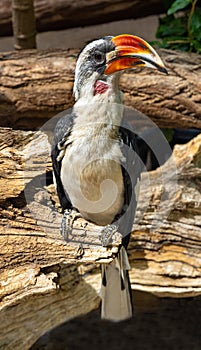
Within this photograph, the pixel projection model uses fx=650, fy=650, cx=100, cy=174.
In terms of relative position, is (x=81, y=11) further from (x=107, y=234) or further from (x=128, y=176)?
(x=107, y=234)

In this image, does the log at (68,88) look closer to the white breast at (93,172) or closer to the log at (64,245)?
the log at (64,245)

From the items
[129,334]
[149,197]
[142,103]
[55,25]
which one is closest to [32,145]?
[149,197]

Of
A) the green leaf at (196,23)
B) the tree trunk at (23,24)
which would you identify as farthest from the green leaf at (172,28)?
the tree trunk at (23,24)

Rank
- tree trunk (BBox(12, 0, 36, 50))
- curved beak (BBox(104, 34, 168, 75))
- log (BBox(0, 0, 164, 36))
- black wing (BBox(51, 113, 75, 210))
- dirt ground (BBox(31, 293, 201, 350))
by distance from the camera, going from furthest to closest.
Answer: log (BBox(0, 0, 164, 36)) → tree trunk (BBox(12, 0, 36, 50)) → dirt ground (BBox(31, 293, 201, 350)) → black wing (BBox(51, 113, 75, 210)) → curved beak (BBox(104, 34, 168, 75))

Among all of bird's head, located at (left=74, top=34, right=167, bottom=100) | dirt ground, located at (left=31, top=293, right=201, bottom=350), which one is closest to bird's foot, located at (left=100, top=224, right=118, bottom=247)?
bird's head, located at (left=74, top=34, right=167, bottom=100)

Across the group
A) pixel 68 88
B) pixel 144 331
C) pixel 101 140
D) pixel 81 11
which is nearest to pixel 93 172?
pixel 101 140

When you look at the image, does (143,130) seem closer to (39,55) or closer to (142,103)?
(142,103)

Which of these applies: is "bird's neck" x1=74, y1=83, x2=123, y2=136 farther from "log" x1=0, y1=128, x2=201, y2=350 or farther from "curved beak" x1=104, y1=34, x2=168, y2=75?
"log" x1=0, y1=128, x2=201, y2=350
